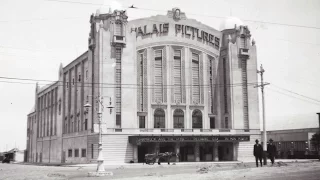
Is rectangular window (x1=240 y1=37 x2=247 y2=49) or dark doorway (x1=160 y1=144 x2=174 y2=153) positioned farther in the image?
rectangular window (x1=240 y1=37 x2=247 y2=49)

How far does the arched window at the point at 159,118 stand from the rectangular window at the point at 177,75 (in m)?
3.03

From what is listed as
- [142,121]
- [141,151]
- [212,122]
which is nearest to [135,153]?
[141,151]

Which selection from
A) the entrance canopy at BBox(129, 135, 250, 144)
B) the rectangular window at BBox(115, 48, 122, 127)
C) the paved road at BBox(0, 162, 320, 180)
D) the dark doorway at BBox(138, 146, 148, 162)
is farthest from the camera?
the dark doorway at BBox(138, 146, 148, 162)

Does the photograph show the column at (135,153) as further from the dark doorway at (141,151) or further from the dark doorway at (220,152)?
the dark doorway at (220,152)

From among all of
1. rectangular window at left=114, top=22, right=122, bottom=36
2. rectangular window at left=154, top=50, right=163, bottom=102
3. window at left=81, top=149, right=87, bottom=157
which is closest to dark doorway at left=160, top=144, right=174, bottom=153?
rectangular window at left=154, top=50, right=163, bottom=102

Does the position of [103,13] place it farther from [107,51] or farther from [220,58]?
[220,58]

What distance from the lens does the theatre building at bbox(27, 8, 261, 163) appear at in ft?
188

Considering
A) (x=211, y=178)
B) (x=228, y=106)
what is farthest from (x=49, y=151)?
(x=211, y=178)

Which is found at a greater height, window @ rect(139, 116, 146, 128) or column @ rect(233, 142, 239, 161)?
window @ rect(139, 116, 146, 128)

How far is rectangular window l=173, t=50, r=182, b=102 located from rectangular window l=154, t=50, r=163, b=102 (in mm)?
2196

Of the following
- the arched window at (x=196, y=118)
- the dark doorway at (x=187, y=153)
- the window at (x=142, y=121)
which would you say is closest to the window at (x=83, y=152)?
the window at (x=142, y=121)

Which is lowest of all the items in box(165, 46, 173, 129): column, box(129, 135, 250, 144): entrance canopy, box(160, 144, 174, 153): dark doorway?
box(160, 144, 174, 153): dark doorway

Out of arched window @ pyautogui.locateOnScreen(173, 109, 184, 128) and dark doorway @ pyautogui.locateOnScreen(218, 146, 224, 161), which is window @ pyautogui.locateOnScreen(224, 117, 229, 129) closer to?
dark doorway @ pyautogui.locateOnScreen(218, 146, 224, 161)

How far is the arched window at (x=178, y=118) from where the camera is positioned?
62.7m
